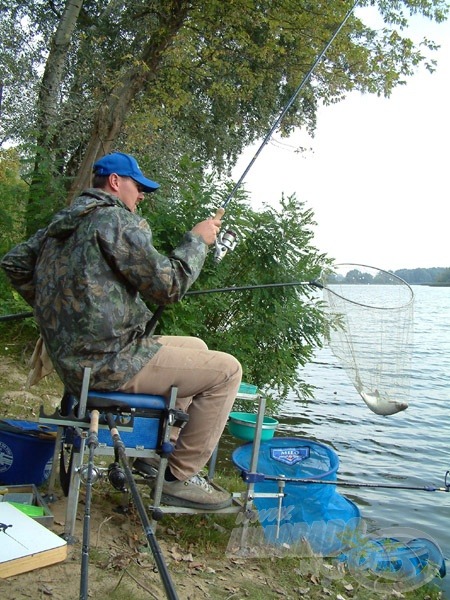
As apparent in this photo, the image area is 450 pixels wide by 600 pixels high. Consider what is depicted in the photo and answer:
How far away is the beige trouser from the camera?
3.17m

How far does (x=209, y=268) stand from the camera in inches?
297

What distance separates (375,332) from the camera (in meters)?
4.21

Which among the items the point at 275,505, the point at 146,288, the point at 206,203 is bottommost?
the point at 275,505

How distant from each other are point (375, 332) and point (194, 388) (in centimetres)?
150

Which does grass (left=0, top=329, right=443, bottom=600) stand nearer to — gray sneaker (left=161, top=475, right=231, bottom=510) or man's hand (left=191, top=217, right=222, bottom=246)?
gray sneaker (left=161, top=475, right=231, bottom=510)

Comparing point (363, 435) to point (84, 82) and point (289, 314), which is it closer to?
point (289, 314)

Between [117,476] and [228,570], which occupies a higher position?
[117,476]

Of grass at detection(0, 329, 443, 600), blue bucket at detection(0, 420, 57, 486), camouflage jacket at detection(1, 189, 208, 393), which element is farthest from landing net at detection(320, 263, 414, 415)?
blue bucket at detection(0, 420, 57, 486)

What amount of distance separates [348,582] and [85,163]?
6.21 m

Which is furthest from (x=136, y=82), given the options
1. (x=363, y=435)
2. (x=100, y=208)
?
(x=100, y=208)

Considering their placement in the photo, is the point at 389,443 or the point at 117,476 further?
the point at 389,443

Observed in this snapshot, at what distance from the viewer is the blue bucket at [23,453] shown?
369 centimetres

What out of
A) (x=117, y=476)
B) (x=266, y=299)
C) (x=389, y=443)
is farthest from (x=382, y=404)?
(x=389, y=443)

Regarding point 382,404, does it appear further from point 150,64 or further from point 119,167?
point 150,64
